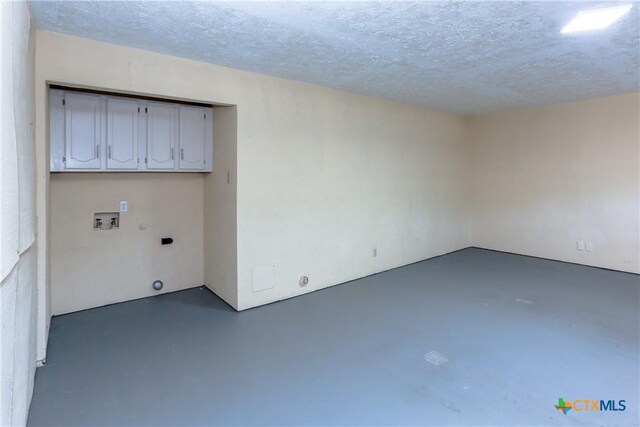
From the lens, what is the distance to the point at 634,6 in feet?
7.38

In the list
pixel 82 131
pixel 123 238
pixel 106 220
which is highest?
pixel 82 131

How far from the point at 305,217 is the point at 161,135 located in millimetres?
1803

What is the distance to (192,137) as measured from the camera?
3877 millimetres

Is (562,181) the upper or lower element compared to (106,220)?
upper

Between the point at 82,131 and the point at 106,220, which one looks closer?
the point at 82,131

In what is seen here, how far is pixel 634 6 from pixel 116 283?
198 inches

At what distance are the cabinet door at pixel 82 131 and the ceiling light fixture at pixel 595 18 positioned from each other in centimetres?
400

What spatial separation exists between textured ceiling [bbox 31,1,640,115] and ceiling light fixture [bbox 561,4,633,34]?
0.22ft

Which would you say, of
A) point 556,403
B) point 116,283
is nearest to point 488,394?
point 556,403

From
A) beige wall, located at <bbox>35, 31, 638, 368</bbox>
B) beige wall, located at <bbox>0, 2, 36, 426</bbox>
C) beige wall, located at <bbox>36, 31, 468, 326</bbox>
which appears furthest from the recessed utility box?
beige wall, located at <bbox>0, 2, 36, 426</bbox>

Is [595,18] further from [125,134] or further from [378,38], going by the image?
[125,134]

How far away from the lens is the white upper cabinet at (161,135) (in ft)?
11.7

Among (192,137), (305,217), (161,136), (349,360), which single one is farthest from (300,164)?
(349,360)

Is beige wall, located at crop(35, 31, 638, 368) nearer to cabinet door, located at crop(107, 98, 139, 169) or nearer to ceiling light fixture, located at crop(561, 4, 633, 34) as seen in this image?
cabinet door, located at crop(107, 98, 139, 169)
